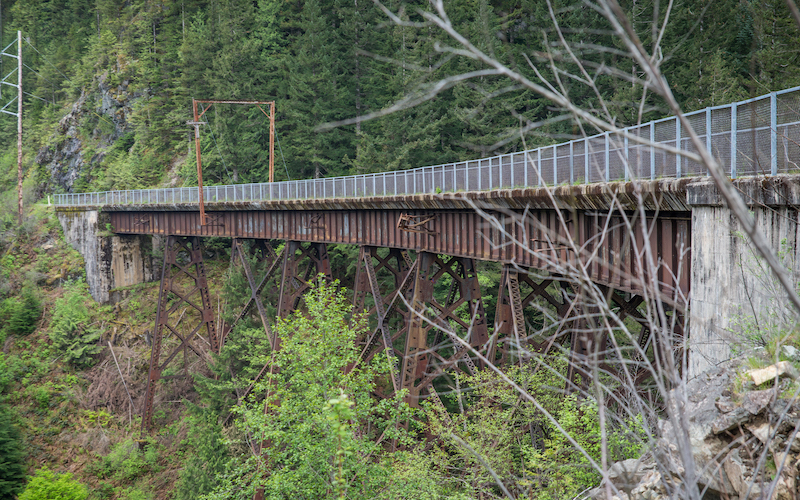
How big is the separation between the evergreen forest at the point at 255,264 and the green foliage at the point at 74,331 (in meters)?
0.09

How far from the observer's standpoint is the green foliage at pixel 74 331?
2375 centimetres

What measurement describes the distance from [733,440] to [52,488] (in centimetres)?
1886

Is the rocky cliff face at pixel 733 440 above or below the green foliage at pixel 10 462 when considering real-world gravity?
above

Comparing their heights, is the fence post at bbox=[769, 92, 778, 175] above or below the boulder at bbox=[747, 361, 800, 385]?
above

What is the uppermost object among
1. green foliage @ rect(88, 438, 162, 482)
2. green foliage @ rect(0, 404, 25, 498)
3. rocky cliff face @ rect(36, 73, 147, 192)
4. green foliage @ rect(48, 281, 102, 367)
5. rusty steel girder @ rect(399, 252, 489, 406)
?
rocky cliff face @ rect(36, 73, 147, 192)

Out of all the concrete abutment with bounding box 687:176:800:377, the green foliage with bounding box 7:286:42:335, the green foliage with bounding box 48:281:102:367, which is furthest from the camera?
the green foliage with bounding box 7:286:42:335

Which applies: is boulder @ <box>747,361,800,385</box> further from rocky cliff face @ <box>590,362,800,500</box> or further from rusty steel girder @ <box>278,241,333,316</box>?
rusty steel girder @ <box>278,241,333,316</box>

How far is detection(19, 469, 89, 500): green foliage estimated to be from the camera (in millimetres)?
16655

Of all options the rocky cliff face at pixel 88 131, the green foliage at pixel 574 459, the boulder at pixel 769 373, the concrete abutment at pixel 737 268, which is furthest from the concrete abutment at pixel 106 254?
the boulder at pixel 769 373

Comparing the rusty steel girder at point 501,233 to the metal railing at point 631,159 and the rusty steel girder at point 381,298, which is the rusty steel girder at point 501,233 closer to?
the metal railing at point 631,159

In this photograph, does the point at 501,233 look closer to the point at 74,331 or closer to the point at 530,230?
the point at 530,230

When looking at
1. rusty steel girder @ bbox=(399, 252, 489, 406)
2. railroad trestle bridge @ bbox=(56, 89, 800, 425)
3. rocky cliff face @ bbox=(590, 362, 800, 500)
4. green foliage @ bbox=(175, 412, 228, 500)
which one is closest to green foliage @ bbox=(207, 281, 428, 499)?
rusty steel girder @ bbox=(399, 252, 489, 406)

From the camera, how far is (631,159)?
8.26 metres

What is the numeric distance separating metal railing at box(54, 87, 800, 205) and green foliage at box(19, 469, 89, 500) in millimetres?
10518
